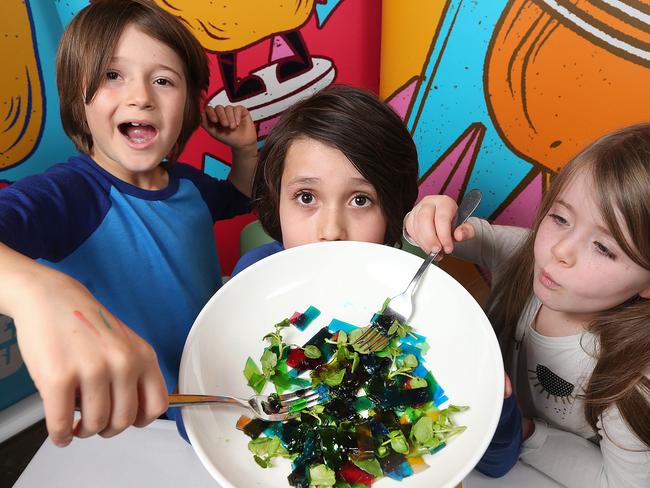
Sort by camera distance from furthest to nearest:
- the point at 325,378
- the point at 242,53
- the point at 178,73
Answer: the point at 242,53
the point at 178,73
the point at 325,378

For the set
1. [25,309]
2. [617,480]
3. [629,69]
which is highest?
[629,69]

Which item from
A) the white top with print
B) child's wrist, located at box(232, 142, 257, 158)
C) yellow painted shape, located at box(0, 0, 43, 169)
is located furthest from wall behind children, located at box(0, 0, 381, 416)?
the white top with print

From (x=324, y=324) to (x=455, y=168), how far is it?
2.89 feet

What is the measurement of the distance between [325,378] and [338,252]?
230 millimetres

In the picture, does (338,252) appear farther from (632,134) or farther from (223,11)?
(223,11)

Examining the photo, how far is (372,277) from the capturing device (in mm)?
841

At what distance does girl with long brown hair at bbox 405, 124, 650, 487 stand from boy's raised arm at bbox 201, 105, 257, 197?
0.60 m

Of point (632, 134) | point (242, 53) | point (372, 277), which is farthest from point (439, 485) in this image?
point (242, 53)

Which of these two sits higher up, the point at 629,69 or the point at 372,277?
the point at 629,69

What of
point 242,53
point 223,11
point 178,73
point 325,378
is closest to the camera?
point 325,378

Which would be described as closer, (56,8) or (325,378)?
(325,378)

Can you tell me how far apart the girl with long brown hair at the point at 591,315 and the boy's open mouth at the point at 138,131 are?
60cm

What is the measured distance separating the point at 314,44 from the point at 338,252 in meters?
0.94

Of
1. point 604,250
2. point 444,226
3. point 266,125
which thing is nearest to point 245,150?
point 266,125
